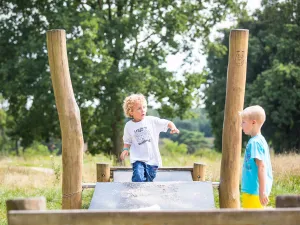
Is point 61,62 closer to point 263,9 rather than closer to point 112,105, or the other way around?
point 112,105

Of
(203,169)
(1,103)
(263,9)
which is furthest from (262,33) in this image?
(203,169)

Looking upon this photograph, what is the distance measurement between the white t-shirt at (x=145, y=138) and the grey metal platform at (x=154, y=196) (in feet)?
2.02

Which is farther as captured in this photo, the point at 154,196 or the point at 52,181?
the point at 52,181

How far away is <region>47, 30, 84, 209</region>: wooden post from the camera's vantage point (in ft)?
20.0

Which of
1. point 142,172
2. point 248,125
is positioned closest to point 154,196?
point 142,172

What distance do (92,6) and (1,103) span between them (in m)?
15.7

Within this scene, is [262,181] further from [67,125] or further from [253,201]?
[67,125]

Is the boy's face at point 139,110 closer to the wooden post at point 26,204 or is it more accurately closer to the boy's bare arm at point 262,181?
the boy's bare arm at point 262,181

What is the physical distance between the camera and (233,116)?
6.45 meters

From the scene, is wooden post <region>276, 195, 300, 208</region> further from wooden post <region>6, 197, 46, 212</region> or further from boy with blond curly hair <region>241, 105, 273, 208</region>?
wooden post <region>6, 197, 46, 212</region>

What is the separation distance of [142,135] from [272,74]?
20.4 meters

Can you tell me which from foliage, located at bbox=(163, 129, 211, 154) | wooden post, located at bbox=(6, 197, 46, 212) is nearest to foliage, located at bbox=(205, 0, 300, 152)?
wooden post, located at bbox=(6, 197, 46, 212)

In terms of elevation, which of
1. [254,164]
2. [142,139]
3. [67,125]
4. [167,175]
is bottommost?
[167,175]

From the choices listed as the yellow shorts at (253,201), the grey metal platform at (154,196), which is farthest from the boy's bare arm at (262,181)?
the grey metal platform at (154,196)
